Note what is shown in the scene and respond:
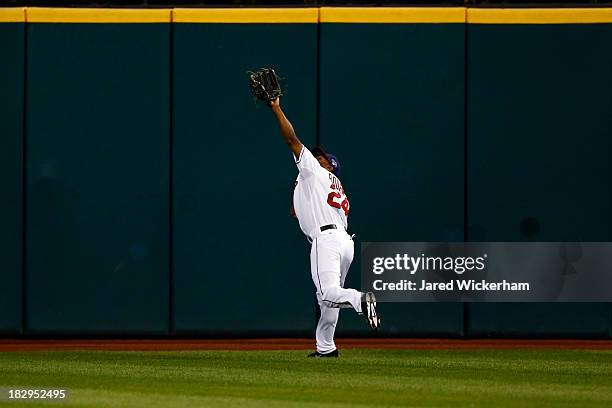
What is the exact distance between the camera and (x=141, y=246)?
44.0 feet

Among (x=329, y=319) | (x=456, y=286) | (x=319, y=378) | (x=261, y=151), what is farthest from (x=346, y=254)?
(x=456, y=286)

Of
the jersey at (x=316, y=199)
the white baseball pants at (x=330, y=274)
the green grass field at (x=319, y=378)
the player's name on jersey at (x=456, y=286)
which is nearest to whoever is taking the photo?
the green grass field at (x=319, y=378)

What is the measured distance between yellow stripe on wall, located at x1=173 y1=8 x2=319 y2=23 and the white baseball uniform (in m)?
2.98

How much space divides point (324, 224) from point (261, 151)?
2.89 m

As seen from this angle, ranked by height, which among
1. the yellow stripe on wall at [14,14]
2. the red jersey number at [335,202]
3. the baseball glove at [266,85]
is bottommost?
the red jersey number at [335,202]

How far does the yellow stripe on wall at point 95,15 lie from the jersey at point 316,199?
345 cm

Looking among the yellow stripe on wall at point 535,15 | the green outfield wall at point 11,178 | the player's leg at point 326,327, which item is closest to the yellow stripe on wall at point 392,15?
the yellow stripe on wall at point 535,15

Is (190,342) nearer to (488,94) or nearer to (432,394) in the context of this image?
(488,94)

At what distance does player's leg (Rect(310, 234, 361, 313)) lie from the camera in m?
10.4

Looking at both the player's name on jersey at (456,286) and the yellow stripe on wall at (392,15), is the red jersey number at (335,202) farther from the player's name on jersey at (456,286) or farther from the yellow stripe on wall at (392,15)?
the yellow stripe on wall at (392,15)

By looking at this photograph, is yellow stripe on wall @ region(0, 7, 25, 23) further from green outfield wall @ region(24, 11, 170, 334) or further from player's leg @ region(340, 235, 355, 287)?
player's leg @ region(340, 235, 355, 287)

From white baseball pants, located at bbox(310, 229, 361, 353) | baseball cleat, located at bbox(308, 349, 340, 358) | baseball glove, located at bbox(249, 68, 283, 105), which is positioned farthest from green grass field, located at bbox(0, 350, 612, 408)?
baseball glove, located at bbox(249, 68, 283, 105)

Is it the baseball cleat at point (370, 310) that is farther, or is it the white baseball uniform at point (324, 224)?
the white baseball uniform at point (324, 224)

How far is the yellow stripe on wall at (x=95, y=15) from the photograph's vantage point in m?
13.3
